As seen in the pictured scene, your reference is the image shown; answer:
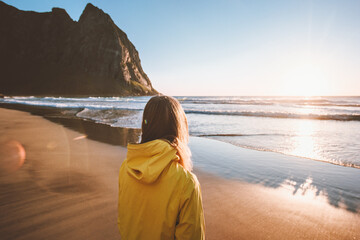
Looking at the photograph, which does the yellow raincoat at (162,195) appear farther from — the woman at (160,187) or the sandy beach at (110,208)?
the sandy beach at (110,208)

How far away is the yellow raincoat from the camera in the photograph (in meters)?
0.99

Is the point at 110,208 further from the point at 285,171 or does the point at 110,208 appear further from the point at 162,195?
the point at 285,171

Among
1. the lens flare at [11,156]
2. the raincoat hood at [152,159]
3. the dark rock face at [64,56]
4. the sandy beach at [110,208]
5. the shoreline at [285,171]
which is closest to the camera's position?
the raincoat hood at [152,159]

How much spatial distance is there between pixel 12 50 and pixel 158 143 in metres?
134

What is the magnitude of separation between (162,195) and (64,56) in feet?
398

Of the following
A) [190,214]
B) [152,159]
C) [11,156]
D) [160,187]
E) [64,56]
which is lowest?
[11,156]

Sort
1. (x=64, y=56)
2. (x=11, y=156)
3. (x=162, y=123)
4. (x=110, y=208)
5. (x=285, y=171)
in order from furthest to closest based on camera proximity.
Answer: (x=64, y=56)
(x=11, y=156)
(x=285, y=171)
(x=110, y=208)
(x=162, y=123)

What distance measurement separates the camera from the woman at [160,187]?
989 millimetres

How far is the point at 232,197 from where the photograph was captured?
308 cm

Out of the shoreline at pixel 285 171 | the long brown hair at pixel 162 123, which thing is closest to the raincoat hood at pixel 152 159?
the long brown hair at pixel 162 123

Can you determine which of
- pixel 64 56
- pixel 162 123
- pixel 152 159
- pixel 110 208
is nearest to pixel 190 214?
pixel 152 159

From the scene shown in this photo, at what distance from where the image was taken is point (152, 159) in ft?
3.28

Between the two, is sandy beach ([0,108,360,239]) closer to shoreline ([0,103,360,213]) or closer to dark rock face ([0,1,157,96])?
shoreline ([0,103,360,213])

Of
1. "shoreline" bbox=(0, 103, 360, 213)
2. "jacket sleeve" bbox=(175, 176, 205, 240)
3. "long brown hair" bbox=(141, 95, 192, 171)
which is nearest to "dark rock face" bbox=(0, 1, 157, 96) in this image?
"shoreline" bbox=(0, 103, 360, 213)
